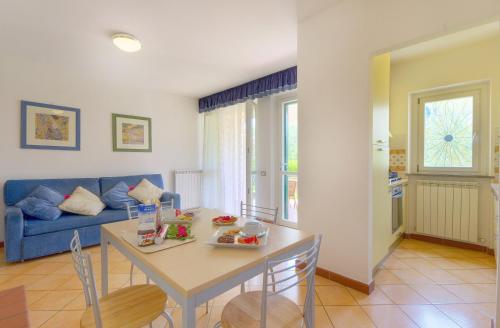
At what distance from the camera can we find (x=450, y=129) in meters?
3.05

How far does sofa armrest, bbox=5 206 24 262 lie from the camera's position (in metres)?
2.47

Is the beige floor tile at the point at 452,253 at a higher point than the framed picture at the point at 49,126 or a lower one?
lower

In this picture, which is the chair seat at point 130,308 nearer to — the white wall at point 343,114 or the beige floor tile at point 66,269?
the white wall at point 343,114

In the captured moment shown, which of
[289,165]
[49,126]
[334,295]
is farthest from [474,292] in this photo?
[49,126]

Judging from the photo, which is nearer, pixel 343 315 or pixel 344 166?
pixel 343 315

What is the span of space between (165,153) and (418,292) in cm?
426

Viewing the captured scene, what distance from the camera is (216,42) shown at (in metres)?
2.63

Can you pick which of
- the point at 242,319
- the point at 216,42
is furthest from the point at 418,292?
the point at 216,42

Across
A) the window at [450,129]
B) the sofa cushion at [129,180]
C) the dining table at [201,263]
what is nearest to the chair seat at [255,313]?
the dining table at [201,263]

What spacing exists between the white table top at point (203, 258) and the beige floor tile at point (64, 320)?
86 cm

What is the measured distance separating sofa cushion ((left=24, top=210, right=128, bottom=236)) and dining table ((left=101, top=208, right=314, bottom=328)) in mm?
1893

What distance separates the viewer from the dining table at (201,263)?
85cm

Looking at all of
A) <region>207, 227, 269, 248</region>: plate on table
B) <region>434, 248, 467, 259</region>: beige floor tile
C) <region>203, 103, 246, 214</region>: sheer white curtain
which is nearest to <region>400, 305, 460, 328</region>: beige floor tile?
<region>434, 248, 467, 259</region>: beige floor tile

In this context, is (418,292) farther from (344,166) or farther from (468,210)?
(468,210)
